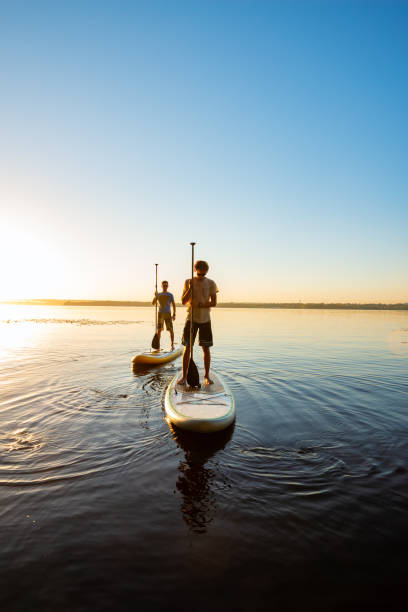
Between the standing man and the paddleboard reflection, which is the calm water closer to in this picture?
the paddleboard reflection

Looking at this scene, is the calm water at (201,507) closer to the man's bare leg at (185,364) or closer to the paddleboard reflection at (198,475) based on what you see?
the paddleboard reflection at (198,475)

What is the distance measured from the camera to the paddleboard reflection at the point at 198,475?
3839 mm

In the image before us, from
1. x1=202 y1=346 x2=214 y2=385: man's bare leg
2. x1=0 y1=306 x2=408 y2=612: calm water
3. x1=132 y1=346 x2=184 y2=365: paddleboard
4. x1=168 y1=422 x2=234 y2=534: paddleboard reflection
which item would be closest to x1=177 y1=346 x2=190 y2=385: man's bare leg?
x1=202 y1=346 x2=214 y2=385: man's bare leg

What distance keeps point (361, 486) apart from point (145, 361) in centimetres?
1027

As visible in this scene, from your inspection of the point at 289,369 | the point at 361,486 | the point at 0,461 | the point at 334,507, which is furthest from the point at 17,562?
the point at 289,369

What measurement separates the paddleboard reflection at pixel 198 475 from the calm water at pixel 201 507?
27 millimetres

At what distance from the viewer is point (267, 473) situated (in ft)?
15.8

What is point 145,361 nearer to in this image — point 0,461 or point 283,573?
point 0,461

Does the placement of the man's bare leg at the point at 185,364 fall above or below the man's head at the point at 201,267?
below

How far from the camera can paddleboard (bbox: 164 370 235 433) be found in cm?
609

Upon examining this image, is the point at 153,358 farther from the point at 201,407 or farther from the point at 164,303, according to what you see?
the point at 201,407

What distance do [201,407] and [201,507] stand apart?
2.82 meters

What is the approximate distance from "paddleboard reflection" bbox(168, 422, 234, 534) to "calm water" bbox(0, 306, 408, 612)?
27mm

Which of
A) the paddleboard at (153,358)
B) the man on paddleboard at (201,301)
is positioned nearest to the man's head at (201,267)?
the man on paddleboard at (201,301)
